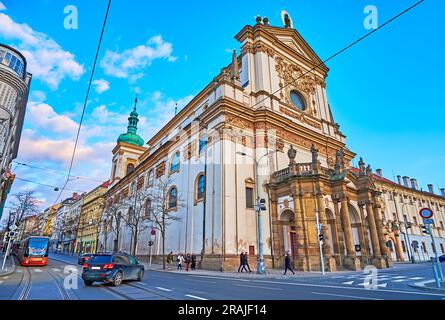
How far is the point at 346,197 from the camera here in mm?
22766

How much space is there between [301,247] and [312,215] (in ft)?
8.86

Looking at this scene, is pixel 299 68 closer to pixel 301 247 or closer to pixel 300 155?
pixel 300 155

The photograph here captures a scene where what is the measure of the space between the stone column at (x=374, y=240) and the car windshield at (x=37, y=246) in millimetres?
31025

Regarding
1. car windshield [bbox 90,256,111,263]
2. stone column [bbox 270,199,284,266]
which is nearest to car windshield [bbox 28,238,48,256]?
car windshield [bbox 90,256,111,263]

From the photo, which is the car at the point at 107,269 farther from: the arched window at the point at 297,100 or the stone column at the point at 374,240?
the arched window at the point at 297,100

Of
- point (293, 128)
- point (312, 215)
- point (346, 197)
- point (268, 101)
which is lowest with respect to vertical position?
point (312, 215)

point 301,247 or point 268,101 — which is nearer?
point 301,247

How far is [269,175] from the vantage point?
25.8 m

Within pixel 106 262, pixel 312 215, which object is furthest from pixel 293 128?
pixel 106 262

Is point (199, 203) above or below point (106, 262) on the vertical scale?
above

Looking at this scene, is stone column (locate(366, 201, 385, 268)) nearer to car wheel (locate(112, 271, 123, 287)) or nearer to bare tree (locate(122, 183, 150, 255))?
car wheel (locate(112, 271, 123, 287))

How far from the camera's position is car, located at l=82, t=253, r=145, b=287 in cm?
1080

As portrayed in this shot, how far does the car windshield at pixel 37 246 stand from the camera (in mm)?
25550

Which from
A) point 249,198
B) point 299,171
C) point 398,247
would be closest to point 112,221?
point 249,198
